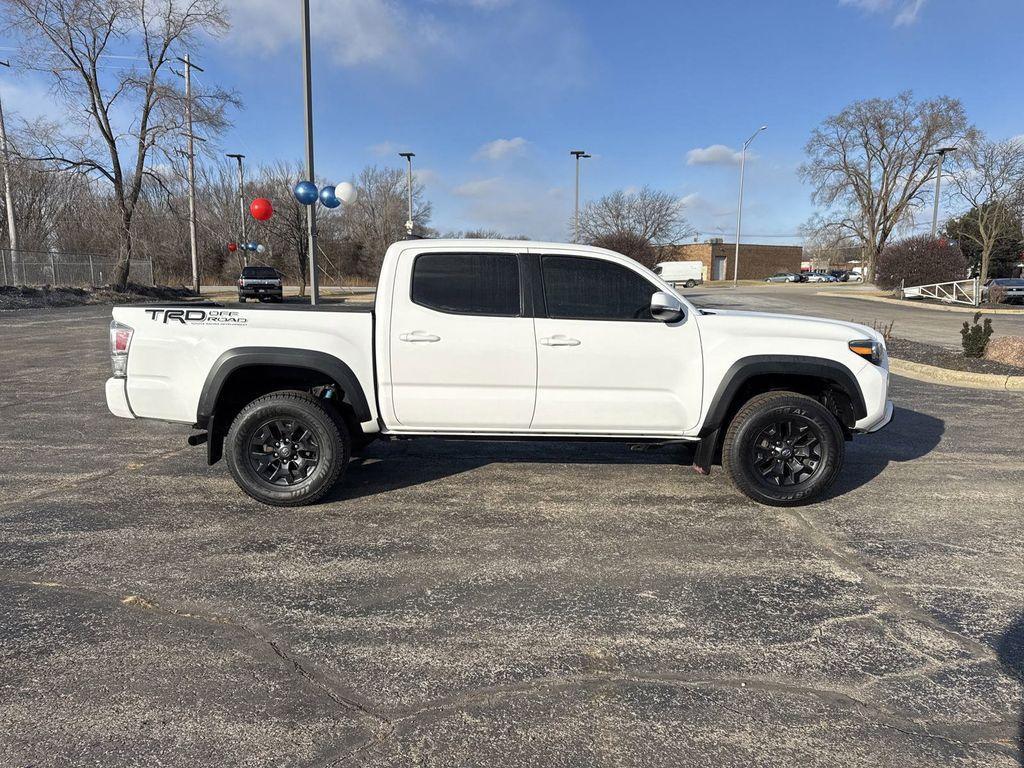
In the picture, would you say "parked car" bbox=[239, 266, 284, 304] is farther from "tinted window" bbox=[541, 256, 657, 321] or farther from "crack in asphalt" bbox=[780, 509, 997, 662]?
"crack in asphalt" bbox=[780, 509, 997, 662]

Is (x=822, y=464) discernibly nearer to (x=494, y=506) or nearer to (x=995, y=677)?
(x=995, y=677)

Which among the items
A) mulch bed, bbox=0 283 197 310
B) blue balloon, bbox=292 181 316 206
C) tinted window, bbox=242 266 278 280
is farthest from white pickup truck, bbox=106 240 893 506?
tinted window, bbox=242 266 278 280

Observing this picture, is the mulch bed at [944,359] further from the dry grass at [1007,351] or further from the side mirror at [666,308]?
the side mirror at [666,308]

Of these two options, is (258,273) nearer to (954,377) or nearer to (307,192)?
(307,192)

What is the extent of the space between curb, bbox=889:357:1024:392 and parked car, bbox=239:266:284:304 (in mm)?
25927

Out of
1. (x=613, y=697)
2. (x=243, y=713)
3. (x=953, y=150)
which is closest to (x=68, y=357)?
(x=243, y=713)

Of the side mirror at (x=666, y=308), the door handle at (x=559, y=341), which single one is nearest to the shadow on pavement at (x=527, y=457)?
the door handle at (x=559, y=341)

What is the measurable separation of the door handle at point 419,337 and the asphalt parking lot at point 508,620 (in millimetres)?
1256

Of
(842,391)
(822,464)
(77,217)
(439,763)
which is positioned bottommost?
(439,763)

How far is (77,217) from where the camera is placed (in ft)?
A: 158

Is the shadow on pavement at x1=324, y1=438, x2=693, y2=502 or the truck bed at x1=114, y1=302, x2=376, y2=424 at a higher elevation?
the truck bed at x1=114, y1=302, x2=376, y2=424

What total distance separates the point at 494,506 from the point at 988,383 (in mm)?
8799

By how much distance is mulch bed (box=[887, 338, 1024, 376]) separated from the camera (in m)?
9.90

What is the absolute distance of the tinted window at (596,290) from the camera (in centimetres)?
459
